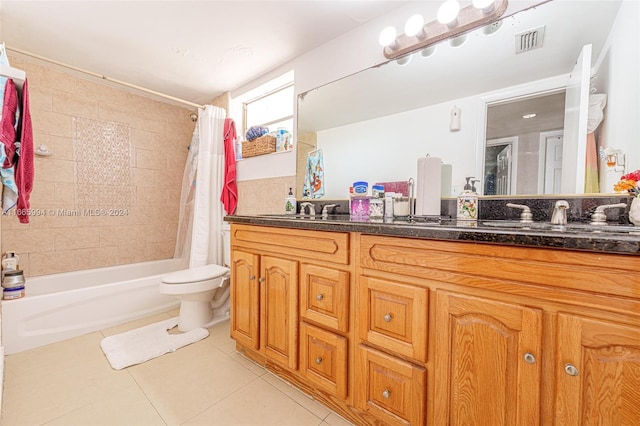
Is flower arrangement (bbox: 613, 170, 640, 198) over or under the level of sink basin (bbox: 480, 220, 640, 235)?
over

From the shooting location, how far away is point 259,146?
2342 millimetres

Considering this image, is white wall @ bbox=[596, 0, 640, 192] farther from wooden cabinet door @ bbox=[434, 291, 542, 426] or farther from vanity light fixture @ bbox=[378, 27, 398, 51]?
vanity light fixture @ bbox=[378, 27, 398, 51]

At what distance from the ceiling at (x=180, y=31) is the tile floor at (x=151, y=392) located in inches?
86.8

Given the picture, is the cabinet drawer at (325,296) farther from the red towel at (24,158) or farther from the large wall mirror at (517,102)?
the red towel at (24,158)

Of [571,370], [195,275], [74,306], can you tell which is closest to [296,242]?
[571,370]

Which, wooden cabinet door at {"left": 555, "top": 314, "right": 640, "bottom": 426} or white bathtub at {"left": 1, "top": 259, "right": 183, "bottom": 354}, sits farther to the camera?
white bathtub at {"left": 1, "top": 259, "right": 183, "bottom": 354}

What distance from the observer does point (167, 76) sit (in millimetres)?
2422

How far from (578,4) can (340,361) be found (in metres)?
1.86

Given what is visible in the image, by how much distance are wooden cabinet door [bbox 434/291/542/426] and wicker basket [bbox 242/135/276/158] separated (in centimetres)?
186

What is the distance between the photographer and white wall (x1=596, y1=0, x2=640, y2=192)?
3.20 feet

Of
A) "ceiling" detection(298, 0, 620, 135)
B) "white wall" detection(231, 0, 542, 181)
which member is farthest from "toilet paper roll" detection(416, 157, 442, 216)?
"white wall" detection(231, 0, 542, 181)

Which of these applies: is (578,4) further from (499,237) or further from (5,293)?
(5,293)

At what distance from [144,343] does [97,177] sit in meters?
1.82

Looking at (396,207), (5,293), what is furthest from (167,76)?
(396,207)
